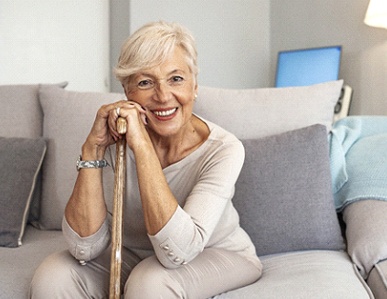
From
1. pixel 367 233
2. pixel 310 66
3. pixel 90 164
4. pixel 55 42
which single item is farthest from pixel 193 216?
pixel 55 42

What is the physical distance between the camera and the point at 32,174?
2.23 m

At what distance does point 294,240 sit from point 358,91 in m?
1.88

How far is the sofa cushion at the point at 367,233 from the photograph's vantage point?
1.88 m

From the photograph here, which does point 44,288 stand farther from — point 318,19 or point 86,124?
point 318,19

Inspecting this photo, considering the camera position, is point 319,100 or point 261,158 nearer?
point 261,158

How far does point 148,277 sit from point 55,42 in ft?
9.23

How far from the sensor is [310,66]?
376 cm

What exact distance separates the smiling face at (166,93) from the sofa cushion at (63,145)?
1.75 ft

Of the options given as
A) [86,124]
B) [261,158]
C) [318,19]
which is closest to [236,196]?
[261,158]

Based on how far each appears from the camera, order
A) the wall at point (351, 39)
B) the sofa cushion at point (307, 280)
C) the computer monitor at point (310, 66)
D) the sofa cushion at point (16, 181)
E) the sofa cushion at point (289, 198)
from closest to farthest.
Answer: the sofa cushion at point (307, 280) < the sofa cushion at point (289, 198) < the sofa cushion at point (16, 181) < the wall at point (351, 39) < the computer monitor at point (310, 66)

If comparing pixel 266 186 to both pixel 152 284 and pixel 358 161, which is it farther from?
pixel 152 284

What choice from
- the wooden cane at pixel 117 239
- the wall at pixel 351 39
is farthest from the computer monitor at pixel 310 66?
the wooden cane at pixel 117 239

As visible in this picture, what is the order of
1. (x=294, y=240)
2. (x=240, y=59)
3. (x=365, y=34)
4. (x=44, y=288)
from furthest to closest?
(x=240, y=59)
(x=365, y=34)
(x=294, y=240)
(x=44, y=288)

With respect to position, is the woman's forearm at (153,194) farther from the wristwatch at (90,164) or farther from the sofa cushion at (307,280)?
the sofa cushion at (307,280)
